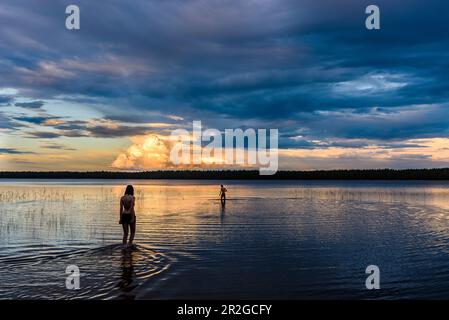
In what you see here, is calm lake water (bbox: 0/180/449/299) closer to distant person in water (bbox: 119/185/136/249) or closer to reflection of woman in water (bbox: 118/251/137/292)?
reflection of woman in water (bbox: 118/251/137/292)

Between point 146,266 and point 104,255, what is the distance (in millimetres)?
3104

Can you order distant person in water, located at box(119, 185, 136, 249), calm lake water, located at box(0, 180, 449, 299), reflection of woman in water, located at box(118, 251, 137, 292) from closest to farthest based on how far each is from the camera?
calm lake water, located at box(0, 180, 449, 299) < reflection of woman in water, located at box(118, 251, 137, 292) < distant person in water, located at box(119, 185, 136, 249)

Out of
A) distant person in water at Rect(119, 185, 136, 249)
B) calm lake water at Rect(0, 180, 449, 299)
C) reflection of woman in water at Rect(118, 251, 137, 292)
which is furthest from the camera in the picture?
distant person in water at Rect(119, 185, 136, 249)

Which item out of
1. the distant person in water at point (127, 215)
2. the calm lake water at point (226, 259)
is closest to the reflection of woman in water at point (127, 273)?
Result: the calm lake water at point (226, 259)

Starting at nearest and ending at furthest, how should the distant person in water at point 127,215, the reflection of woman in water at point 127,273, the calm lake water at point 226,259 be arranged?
1. the calm lake water at point 226,259
2. the reflection of woman in water at point 127,273
3. the distant person in water at point 127,215

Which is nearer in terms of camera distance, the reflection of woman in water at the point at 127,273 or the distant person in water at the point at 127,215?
the reflection of woman in water at the point at 127,273

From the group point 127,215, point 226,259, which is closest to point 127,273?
point 226,259

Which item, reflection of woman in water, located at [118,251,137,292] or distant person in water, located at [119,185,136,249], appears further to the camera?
distant person in water, located at [119,185,136,249]

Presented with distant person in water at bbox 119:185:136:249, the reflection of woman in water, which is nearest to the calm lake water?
the reflection of woman in water

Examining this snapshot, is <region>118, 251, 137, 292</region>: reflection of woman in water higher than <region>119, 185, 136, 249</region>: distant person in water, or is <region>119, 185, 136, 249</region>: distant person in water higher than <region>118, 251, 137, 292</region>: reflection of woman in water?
<region>119, 185, 136, 249</region>: distant person in water

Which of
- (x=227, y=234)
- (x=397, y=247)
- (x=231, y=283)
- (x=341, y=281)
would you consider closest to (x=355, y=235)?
(x=397, y=247)

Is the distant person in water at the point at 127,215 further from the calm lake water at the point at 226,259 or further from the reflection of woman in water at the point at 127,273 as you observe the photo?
the reflection of woman in water at the point at 127,273
